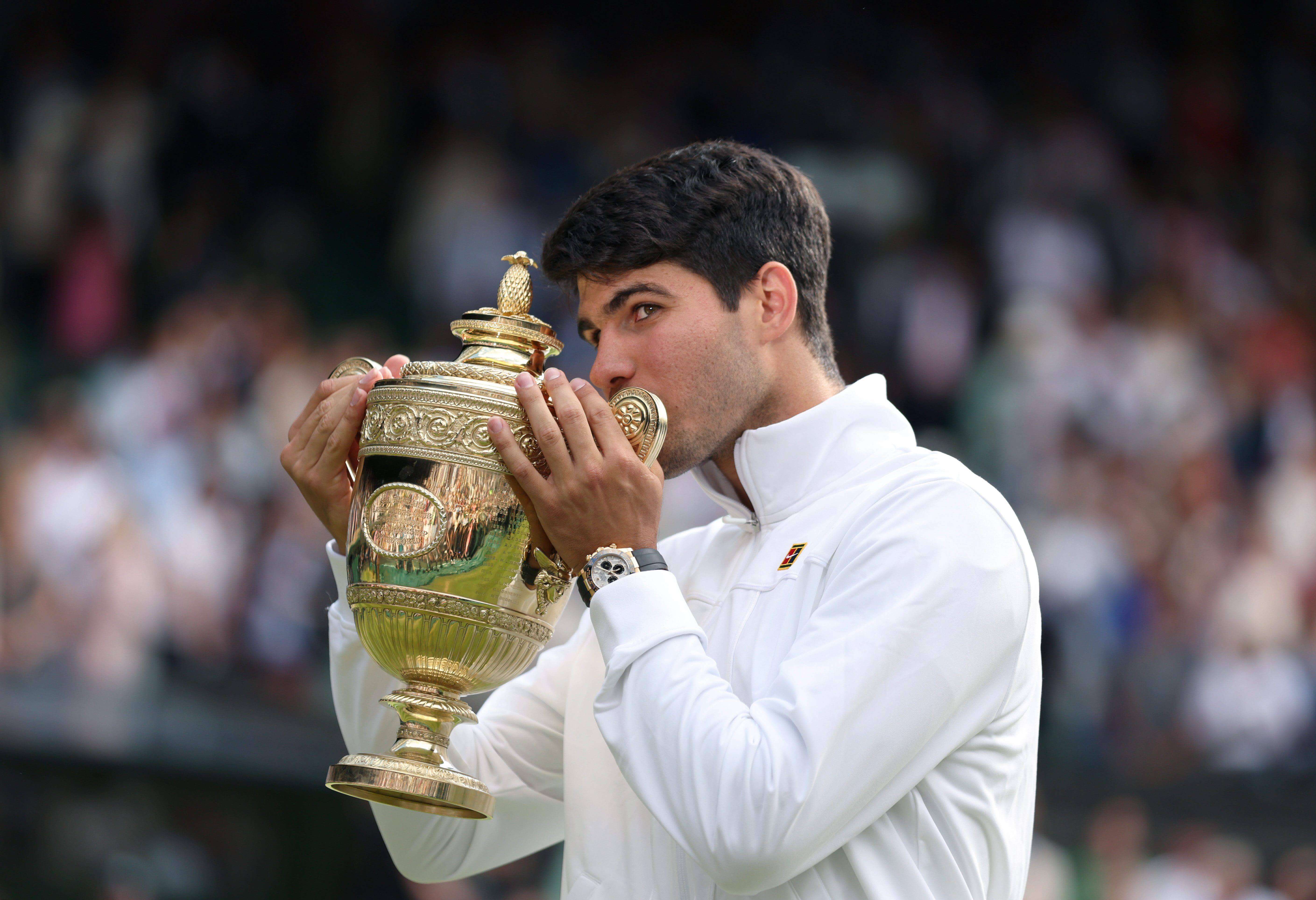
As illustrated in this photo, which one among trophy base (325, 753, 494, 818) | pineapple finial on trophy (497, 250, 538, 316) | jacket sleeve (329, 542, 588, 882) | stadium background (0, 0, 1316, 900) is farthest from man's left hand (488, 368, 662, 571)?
stadium background (0, 0, 1316, 900)

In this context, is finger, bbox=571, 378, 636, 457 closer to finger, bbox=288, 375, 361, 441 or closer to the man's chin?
the man's chin

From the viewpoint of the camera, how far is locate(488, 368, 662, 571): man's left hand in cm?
213

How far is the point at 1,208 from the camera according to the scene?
30.3 feet

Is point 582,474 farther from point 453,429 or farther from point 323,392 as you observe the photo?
point 323,392

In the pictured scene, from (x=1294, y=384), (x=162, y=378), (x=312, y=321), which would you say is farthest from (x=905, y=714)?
(x=1294, y=384)

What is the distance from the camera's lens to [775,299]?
251 cm

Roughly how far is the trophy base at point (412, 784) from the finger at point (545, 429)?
444 millimetres

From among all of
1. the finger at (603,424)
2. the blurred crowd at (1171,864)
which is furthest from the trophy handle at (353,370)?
the blurred crowd at (1171,864)

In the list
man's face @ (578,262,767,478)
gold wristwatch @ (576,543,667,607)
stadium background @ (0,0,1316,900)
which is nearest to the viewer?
gold wristwatch @ (576,543,667,607)

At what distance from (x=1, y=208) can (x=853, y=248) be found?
5.28m

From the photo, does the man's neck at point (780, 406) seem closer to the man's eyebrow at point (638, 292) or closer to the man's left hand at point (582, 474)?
the man's eyebrow at point (638, 292)

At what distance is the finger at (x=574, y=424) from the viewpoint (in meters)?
2.12

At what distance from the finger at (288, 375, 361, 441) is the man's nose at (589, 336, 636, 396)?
1.23ft

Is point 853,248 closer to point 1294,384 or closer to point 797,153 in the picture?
point 797,153
